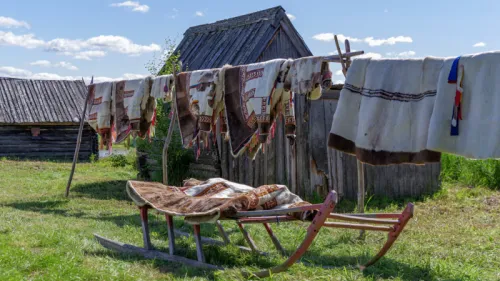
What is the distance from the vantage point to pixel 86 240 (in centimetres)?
649

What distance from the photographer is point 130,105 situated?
920 centimetres

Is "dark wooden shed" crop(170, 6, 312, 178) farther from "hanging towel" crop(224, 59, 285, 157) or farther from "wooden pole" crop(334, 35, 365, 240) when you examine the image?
"wooden pole" crop(334, 35, 365, 240)

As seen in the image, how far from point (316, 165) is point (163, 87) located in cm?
317

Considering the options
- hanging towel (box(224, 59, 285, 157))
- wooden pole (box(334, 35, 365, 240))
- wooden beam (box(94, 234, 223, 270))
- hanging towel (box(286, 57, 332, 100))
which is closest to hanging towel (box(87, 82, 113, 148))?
hanging towel (box(224, 59, 285, 157))

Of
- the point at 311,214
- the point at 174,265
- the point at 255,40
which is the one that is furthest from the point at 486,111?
the point at 255,40

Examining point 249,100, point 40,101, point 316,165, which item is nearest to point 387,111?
point 249,100

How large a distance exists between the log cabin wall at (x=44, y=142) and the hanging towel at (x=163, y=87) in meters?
13.0

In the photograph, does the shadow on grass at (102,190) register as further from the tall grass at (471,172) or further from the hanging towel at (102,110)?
the tall grass at (471,172)

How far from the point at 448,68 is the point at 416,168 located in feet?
20.6

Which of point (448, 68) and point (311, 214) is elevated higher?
point (448, 68)

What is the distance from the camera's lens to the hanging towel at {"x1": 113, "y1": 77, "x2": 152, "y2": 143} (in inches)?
358

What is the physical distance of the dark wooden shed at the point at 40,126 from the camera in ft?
67.9

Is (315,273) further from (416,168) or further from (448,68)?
(416,168)

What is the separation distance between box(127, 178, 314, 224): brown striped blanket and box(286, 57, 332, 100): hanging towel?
4.35 feet
